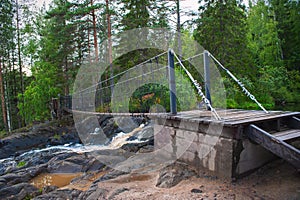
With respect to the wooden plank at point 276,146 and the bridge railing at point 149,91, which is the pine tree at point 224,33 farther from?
the wooden plank at point 276,146

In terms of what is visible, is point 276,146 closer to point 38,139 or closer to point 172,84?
point 172,84

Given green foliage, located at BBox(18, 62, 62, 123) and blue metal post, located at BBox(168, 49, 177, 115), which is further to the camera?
green foliage, located at BBox(18, 62, 62, 123)

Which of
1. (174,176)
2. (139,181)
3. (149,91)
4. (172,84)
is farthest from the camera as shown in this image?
(149,91)

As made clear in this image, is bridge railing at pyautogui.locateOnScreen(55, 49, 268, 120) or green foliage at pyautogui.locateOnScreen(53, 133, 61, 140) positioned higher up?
bridge railing at pyautogui.locateOnScreen(55, 49, 268, 120)

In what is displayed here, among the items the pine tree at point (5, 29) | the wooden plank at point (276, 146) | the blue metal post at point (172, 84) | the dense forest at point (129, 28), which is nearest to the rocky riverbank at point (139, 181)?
the wooden plank at point (276, 146)

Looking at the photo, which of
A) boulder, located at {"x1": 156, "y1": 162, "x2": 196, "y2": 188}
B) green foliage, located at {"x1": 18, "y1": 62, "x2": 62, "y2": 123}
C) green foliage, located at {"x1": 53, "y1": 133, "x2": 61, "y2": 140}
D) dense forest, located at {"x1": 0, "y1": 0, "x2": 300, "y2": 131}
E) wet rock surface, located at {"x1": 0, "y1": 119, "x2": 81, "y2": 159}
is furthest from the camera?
green foliage, located at {"x1": 18, "y1": 62, "x2": 62, "y2": 123}

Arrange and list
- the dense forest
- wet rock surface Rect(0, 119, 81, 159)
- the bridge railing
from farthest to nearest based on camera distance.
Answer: the dense forest, wet rock surface Rect(0, 119, 81, 159), the bridge railing

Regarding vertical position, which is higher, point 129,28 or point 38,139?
point 129,28

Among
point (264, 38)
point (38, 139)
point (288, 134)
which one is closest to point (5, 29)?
point (38, 139)

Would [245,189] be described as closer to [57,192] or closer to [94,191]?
[94,191]

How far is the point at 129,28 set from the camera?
10883 mm

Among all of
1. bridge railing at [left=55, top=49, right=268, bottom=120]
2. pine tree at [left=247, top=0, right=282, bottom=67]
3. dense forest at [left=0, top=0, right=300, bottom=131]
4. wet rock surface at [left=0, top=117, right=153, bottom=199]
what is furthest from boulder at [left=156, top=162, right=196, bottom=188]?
pine tree at [left=247, top=0, right=282, bottom=67]

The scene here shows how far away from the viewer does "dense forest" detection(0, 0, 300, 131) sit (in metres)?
11.1

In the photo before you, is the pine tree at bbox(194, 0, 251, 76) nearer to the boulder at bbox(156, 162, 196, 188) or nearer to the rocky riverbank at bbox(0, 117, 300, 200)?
the rocky riverbank at bbox(0, 117, 300, 200)
